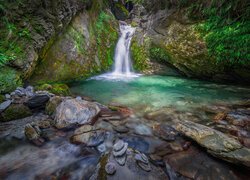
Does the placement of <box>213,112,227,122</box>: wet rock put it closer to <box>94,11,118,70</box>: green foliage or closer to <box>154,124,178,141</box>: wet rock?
<box>154,124,178,141</box>: wet rock

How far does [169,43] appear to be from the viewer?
7.86 meters

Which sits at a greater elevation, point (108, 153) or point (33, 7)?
point (33, 7)


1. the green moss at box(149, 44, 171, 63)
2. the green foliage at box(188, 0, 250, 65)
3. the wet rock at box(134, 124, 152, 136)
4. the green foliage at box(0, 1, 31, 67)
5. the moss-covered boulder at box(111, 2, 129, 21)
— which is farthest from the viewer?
the moss-covered boulder at box(111, 2, 129, 21)

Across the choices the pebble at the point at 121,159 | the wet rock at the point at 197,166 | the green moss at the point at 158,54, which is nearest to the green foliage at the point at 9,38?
the pebble at the point at 121,159

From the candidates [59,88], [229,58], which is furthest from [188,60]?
[59,88]

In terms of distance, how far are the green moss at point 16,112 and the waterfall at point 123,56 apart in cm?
596

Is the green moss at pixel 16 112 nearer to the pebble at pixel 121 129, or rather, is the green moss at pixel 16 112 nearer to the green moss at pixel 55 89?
the green moss at pixel 55 89

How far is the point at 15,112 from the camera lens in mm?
3309

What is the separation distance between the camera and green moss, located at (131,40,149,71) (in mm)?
9445

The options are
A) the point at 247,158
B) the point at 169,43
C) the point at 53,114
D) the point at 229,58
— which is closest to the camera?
the point at 247,158

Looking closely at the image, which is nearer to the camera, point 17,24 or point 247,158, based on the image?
point 247,158

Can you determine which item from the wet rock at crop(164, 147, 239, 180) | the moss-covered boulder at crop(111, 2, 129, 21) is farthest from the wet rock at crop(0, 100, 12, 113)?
the moss-covered boulder at crop(111, 2, 129, 21)

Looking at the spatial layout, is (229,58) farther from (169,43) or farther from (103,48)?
(103,48)

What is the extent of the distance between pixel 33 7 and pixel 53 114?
3.71 m
